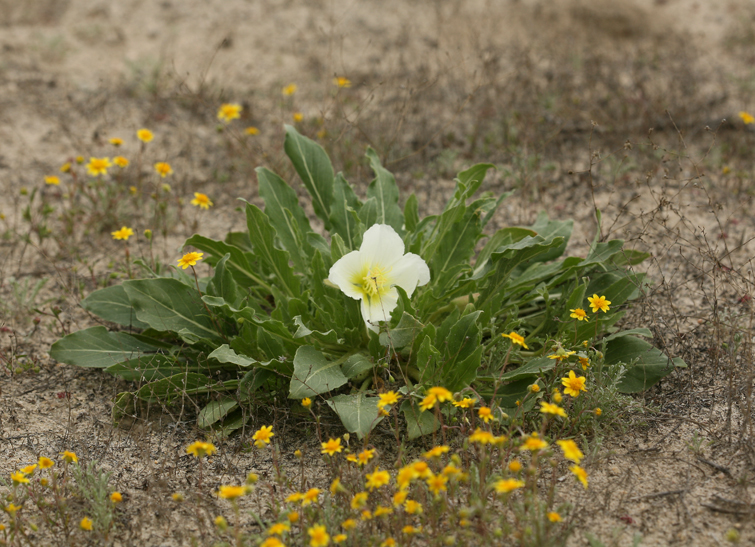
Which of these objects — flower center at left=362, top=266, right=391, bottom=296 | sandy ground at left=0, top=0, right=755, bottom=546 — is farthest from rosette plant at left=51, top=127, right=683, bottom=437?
sandy ground at left=0, top=0, right=755, bottom=546

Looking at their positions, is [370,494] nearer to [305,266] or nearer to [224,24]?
[305,266]

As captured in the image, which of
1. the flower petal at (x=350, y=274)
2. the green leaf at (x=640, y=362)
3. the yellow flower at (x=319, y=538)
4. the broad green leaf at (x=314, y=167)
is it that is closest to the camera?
the yellow flower at (x=319, y=538)

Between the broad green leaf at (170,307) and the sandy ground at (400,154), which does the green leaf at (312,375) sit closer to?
the sandy ground at (400,154)

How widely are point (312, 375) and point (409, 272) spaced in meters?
0.56

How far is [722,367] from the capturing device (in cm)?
273

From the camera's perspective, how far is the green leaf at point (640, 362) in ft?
8.94

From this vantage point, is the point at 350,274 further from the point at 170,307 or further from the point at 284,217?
the point at 170,307

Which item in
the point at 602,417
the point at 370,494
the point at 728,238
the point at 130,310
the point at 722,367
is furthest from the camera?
the point at 728,238

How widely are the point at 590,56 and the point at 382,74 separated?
2051 millimetres

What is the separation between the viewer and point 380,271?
262cm

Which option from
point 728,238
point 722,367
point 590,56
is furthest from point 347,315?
point 590,56

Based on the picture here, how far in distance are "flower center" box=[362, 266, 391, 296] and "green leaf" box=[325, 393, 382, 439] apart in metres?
0.42

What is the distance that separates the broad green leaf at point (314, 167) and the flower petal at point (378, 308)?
2.52ft

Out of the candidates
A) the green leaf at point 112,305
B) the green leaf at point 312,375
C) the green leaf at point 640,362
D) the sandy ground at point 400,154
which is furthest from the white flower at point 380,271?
the green leaf at point 112,305
